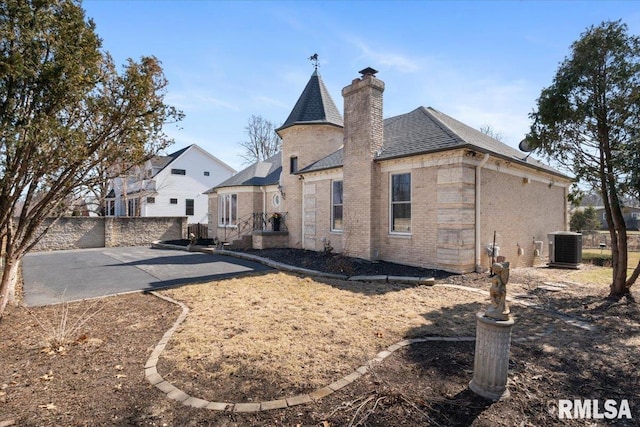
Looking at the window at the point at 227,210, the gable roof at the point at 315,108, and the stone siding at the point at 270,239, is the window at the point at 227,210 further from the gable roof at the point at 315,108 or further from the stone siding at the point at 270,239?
the gable roof at the point at 315,108

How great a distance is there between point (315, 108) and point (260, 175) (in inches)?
226

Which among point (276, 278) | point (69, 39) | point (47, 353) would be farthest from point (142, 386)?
point (276, 278)

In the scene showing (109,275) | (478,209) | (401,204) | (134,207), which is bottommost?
Result: (109,275)

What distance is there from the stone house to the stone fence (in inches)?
393

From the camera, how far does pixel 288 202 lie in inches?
652

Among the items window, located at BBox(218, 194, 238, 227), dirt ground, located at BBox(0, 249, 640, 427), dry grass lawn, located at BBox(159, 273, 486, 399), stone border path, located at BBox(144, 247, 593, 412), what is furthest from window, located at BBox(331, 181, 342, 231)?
stone border path, located at BBox(144, 247, 593, 412)

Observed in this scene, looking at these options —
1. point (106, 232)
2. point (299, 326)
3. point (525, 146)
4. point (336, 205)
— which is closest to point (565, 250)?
point (525, 146)

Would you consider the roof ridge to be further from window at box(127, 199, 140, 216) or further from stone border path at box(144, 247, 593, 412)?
window at box(127, 199, 140, 216)

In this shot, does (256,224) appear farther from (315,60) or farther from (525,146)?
(525,146)

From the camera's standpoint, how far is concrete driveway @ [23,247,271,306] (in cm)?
814

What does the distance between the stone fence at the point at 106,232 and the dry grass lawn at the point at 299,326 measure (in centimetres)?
1668

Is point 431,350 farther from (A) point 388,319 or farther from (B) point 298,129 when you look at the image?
(B) point 298,129

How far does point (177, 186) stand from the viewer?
98.9ft

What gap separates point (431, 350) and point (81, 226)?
917 inches
